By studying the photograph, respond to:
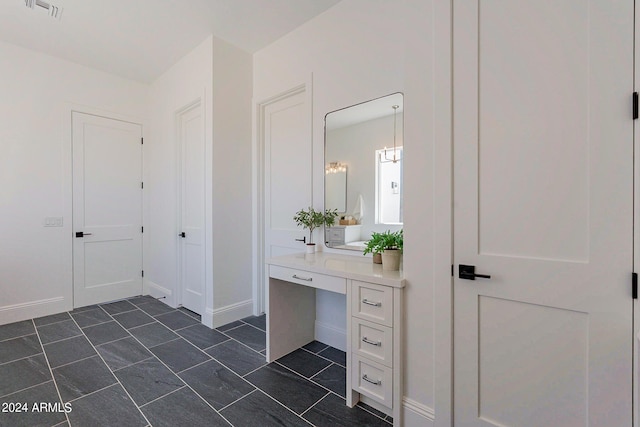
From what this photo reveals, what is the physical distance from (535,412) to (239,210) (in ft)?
9.33

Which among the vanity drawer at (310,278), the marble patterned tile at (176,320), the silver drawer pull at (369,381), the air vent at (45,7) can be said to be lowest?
the marble patterned tile at (176,320)

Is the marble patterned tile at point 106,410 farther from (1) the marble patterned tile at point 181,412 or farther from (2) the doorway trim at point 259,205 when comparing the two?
(2) the doorway trim at point 259,205

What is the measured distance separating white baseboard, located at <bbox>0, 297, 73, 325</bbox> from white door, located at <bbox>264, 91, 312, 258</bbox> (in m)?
2.60

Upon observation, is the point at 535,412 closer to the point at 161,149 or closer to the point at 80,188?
the point at 161,149

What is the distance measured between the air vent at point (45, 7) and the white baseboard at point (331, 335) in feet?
12.1

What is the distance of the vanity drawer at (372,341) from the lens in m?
1.60

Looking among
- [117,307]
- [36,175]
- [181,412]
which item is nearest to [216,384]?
[181,412]

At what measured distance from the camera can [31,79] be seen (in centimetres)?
322

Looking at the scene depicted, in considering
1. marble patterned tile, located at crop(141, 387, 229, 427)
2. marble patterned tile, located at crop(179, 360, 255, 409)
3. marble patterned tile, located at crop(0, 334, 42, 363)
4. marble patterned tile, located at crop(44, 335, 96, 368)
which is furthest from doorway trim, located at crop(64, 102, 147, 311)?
marble patterned tile, located at crop(141, 387, 229, 427)

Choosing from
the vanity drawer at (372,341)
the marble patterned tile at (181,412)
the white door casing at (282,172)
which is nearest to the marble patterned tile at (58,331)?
the marble patterned tile at (181,412)

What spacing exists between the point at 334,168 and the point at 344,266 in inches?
37.8

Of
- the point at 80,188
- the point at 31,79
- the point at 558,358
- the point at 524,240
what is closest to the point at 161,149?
the point at 80,188

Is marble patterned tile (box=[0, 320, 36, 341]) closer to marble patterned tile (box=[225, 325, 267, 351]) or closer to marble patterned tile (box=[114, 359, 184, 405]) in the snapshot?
marble patterned tile (box=[114, 359, 184, 405])

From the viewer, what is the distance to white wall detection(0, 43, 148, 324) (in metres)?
3.08
